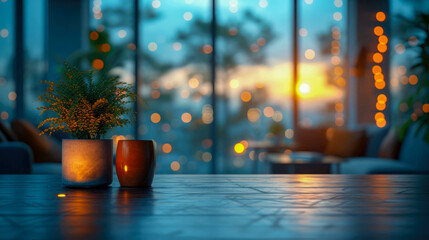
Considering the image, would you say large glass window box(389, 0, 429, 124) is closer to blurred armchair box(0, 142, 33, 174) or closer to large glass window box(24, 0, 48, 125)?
blurred armchair box(0, 142, 33, 174)

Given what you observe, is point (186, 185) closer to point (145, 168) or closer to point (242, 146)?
point (145, 168)

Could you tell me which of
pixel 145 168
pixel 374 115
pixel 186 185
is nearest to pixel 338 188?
A: pixel 186 185

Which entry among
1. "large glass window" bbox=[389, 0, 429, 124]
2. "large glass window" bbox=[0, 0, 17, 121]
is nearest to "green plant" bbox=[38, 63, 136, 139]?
"large glass window" bbox=[389, 0, 429, 124]

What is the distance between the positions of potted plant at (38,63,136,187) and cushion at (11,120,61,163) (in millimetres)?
2612

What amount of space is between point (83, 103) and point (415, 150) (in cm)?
325

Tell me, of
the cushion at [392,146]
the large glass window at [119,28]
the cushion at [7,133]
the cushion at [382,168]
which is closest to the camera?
the cushion at [382,168]

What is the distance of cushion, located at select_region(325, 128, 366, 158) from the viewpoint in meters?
4.84

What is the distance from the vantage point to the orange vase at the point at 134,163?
1.16 meters

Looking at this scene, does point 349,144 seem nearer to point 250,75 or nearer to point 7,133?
point 250,75

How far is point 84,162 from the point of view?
114 cm

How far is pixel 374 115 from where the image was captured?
6062 mm

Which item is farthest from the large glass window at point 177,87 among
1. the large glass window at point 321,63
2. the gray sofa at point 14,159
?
the gray sofa at point 14,159

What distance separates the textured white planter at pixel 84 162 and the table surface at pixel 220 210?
0.03 m

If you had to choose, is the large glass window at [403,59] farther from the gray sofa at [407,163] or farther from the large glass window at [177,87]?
the large glass window at [177,87]
